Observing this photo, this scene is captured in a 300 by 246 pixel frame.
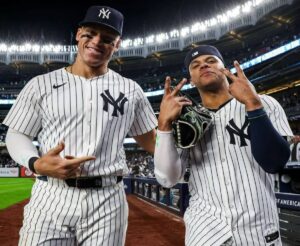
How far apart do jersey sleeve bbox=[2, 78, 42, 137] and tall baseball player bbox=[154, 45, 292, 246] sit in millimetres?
765

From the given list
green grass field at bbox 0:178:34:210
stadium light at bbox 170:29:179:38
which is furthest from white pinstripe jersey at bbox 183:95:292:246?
stadium light at bbox 170:29:179:38

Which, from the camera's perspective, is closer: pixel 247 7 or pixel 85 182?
pixel 85 182

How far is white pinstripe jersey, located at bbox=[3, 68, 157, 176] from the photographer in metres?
2.02

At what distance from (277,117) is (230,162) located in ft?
1.36

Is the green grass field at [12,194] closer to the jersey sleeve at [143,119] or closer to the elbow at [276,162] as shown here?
Answer: the jersey sleeve at [143,119]

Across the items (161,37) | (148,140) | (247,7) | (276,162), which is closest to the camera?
(276,162)

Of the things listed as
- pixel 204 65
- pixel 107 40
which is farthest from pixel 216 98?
pixel 107 40

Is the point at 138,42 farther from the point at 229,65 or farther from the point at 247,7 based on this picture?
the point at 247,7

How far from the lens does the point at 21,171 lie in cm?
2936

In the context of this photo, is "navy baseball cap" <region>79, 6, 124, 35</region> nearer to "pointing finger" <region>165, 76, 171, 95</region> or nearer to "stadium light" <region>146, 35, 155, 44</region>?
"pointing finger" <region>165, 76, 171, 95</region>

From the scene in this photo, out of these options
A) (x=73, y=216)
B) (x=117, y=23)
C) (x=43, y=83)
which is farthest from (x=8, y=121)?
(x=117, y=23)

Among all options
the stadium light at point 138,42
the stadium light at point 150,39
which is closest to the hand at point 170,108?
the stadium light at point 150,39

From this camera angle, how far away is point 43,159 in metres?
1.79

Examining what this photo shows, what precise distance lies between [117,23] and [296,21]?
30.2 metres
